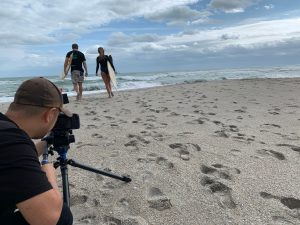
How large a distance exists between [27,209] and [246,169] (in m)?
3.00

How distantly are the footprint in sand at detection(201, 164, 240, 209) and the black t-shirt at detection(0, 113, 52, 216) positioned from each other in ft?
6.92

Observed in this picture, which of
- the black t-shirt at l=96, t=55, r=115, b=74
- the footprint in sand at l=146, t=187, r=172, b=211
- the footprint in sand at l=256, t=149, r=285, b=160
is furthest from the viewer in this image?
the black t-shirt at l=96, t=55, r=115, b=74

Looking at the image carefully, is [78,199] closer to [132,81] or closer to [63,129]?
[63,129]

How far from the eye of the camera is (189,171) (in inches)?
158

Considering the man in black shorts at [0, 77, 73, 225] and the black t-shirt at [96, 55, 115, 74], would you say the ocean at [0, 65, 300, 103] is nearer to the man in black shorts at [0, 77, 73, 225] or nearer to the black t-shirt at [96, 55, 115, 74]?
the black t-shirt at [96, 55, 115, 74]

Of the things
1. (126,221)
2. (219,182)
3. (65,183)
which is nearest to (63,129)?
(65,183)

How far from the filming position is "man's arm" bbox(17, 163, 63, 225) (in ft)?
4.79

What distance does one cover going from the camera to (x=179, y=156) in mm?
4555

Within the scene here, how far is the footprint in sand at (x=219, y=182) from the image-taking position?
3297 mm

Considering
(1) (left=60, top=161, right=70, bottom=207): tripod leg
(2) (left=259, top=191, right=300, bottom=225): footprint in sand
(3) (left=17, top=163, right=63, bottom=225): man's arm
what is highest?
(3) (left=17, top=163, right=63, bottom=225): man's arm

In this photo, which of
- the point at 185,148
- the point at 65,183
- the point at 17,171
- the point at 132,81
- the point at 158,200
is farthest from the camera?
the point at 132,81

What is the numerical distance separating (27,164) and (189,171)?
2.74 meters

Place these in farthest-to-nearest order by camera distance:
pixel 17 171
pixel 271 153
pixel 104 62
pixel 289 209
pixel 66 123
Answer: pixel 104 62 → pixel 271 153 → pixel 289 209 → pixel 66 123 → pixel 17 171

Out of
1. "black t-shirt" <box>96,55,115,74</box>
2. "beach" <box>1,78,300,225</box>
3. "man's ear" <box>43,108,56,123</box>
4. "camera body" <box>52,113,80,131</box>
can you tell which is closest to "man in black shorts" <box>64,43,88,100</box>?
"black t-shirt" <box>96,55,115,74</box>
